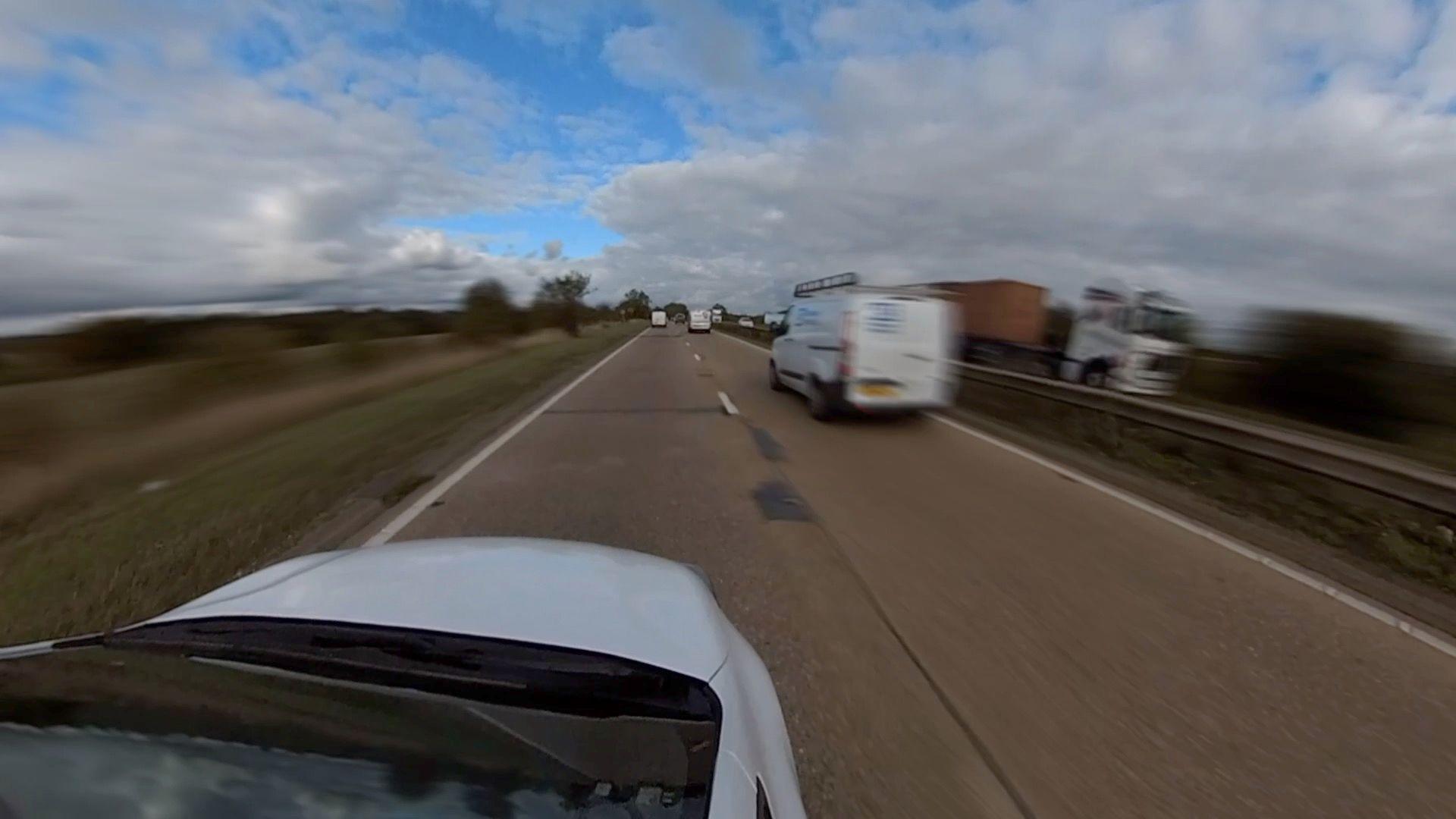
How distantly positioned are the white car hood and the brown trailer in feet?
82.8

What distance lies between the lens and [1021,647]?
12.4 ft

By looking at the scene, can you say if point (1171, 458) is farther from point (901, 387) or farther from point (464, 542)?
point (464, 542)

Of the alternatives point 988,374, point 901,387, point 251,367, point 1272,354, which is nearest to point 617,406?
point 901,387

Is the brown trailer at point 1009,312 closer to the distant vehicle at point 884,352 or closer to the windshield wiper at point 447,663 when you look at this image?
the distant vehicle at point 884,352

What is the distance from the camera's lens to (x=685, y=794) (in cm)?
134

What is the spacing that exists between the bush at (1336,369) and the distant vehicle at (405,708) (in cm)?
1666

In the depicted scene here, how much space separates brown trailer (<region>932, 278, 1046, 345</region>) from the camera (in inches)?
1024

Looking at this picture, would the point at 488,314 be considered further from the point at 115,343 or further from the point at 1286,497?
the point at 1286,497

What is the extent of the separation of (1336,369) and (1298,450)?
970 cm

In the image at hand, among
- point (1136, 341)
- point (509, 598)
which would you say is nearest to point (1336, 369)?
point (1136, 341)

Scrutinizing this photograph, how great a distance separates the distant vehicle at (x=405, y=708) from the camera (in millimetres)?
1307

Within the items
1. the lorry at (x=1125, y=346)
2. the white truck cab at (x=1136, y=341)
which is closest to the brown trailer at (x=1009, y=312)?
the lorry at (x=1125, y=346)

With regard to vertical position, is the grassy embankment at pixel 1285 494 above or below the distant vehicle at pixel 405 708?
below

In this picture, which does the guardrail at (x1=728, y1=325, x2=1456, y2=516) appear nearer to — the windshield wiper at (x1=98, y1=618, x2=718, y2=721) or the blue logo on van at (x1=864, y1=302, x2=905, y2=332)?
the blue logo on van at (x1=864, y1=302, x2=905, y2=332)
